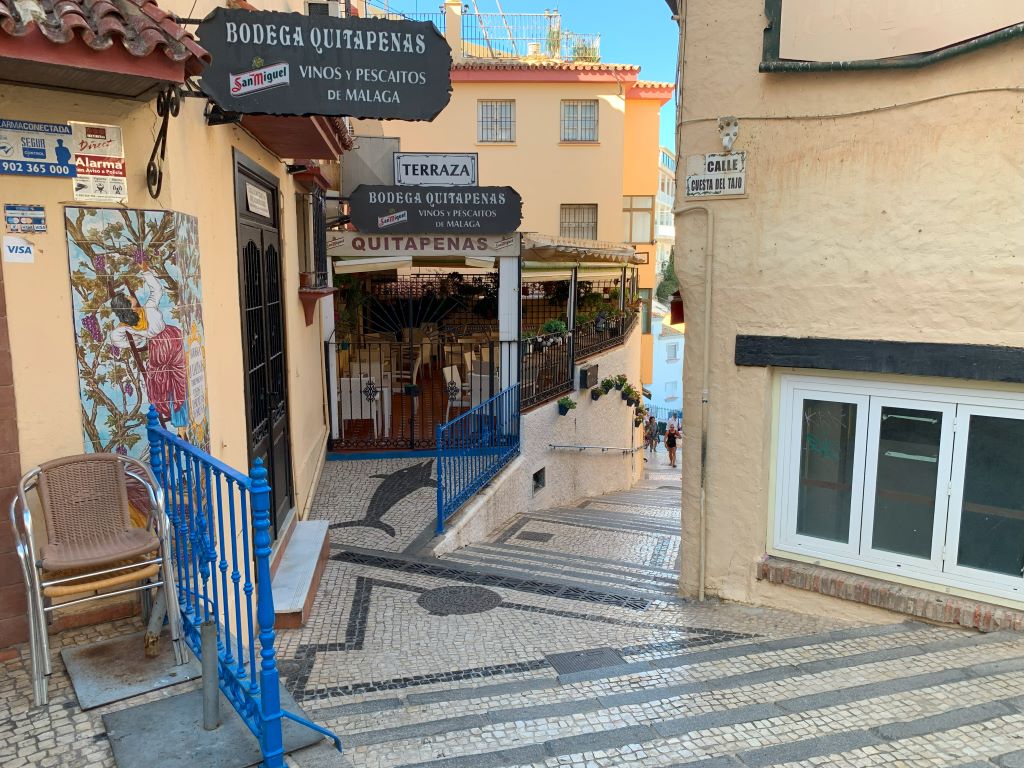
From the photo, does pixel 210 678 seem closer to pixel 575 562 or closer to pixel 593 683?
pixel 593 683

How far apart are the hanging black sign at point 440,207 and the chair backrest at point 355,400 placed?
2.28 meters

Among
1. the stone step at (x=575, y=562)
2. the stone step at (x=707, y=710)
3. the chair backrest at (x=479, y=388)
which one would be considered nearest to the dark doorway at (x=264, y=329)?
the stone step at (x=575, y=562)

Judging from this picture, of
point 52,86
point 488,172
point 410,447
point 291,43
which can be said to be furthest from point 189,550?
point 488,172

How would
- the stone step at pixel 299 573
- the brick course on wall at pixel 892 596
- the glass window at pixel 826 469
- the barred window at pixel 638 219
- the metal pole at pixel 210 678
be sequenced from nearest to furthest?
the metal pole at pixel 210 678 < the brick course on wall at pixel 892 596 < the stone step at pixel 299 573 < the glass window at pixel 826 469 < the barred window at pixel 638 219

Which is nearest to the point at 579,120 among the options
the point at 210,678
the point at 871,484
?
the point at 871,484

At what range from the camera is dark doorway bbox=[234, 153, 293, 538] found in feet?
17.8

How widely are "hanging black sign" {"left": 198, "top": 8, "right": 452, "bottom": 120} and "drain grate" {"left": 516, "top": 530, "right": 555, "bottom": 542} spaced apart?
5.94 meters

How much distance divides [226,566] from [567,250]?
9.86m

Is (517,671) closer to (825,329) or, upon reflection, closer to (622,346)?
(825,329)

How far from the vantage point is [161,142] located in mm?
3516

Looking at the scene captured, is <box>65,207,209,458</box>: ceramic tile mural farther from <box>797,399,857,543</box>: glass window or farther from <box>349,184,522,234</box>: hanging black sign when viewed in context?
<box>349,184,522,234</box>: hanging black sign

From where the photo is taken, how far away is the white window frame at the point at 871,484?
460cm

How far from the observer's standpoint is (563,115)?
66.1 feet

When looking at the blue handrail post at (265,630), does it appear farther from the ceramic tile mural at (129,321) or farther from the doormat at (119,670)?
the ceramic tile mural at (129,321)
